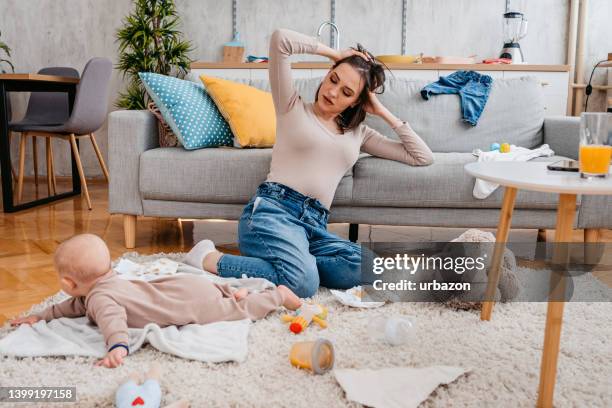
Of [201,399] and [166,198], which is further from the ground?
[166,198]

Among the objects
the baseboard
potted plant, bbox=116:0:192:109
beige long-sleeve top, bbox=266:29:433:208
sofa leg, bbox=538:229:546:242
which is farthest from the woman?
the baseboard

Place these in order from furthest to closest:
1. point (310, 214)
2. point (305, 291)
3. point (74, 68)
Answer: point (74, 68) < point (310, 214) < point (305, 291)

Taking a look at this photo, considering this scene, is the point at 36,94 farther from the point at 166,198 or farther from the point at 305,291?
the point at 305,291

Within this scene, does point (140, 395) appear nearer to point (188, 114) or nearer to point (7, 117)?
point (188, 114)

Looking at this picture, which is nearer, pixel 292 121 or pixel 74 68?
pixel 292 121

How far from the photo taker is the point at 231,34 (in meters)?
5.04

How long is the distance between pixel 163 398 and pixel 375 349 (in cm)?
54

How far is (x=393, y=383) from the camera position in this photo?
132cm

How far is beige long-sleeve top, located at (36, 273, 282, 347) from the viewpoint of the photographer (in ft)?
4.91

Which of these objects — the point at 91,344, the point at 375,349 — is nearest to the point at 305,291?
the point at 375,349

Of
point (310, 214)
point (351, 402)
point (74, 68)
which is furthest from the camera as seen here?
point (74, 68)

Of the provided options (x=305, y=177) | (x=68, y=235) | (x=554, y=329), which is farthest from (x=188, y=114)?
(x=554, y=329)

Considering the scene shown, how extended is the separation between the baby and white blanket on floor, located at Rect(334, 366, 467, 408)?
0.44 metres

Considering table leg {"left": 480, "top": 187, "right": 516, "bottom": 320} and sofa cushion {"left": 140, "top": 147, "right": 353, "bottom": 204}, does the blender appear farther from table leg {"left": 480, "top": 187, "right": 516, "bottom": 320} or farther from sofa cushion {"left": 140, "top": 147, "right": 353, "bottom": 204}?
table leg {"left": 480, "top": 187, "right": 516, "bottom": 320}
